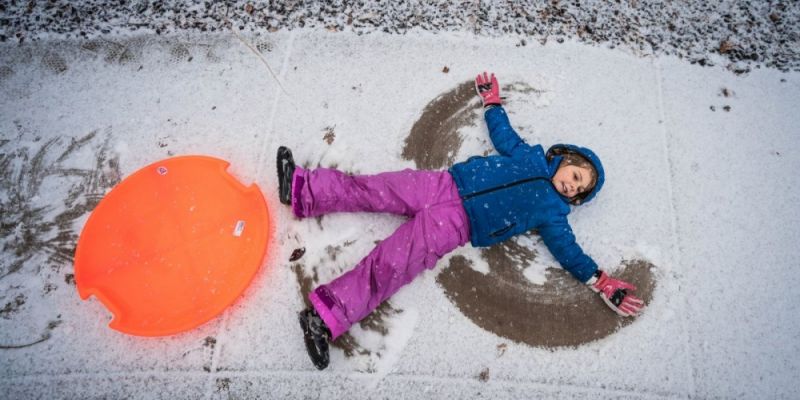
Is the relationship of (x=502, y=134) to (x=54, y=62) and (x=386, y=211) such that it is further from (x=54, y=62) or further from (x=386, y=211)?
(x=54, y=62)

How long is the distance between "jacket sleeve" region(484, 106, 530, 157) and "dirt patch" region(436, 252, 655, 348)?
519mm

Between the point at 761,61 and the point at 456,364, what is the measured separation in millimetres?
2728

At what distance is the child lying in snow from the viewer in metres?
1.97

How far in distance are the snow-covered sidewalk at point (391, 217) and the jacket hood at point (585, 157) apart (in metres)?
0.18

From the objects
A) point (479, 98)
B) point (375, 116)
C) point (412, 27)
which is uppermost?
point (412, 27)

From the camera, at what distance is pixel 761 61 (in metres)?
2.82

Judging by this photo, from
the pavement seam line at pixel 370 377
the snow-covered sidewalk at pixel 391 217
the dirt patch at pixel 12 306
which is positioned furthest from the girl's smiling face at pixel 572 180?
the dirt patch at pixel 12 306

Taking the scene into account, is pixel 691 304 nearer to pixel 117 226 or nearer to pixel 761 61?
pixel 761 61

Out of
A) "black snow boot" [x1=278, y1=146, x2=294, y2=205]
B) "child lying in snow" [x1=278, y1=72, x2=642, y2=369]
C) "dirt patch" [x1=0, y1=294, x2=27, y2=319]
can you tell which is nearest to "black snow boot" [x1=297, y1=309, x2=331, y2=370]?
"child lying in snow" [x1=278, y1=72, x2=642, y2=369]

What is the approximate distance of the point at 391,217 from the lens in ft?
7.50

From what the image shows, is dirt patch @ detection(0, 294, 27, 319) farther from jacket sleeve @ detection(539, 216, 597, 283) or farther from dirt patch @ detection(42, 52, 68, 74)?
jacket sleeve @ detection(539, 216, 597, 283)

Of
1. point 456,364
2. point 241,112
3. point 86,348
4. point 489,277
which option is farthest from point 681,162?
point 86,348

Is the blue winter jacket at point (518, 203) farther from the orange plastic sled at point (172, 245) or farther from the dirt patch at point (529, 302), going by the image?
the orange plastic sled at point (172, 245)

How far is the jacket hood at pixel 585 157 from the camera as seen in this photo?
2.18 m
